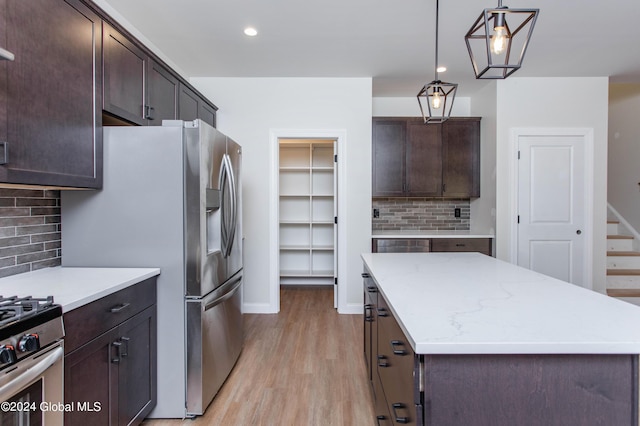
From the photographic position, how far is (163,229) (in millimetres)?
1848

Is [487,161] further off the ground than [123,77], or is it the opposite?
[123,77]

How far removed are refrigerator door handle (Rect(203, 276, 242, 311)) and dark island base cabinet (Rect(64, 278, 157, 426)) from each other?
1.00 feet

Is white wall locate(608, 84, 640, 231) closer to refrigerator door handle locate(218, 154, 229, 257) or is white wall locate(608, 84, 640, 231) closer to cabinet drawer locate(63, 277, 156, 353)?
refrigerator door handle locate(218, 154, 229, 257)

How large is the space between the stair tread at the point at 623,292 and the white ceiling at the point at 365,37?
256 centimetres

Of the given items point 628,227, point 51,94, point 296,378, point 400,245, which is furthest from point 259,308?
point 628,227

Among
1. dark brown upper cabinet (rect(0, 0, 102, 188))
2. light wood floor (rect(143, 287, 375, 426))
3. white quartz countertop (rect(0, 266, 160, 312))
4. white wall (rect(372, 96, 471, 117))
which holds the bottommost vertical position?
light wood floor (rect(143, 287, 375, 426))

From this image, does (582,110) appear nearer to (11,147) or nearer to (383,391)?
(383,391)

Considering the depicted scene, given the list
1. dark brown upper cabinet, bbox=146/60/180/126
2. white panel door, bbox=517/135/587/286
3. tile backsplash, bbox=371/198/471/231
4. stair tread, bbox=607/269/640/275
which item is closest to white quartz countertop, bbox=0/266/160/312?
dark brown upper cabinet, bbox=146/60/180/126

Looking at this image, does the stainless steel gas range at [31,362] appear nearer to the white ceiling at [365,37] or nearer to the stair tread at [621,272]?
the white ceiling at [365,37]

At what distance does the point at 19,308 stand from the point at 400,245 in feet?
10.8

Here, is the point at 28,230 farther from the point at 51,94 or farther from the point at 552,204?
the point at 552,204

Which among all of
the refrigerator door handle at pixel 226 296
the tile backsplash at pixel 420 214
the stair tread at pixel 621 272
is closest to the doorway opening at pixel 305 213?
the tile backsplash at pixel 420 214

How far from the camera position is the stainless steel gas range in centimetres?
98

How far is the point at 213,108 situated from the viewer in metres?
3.55
